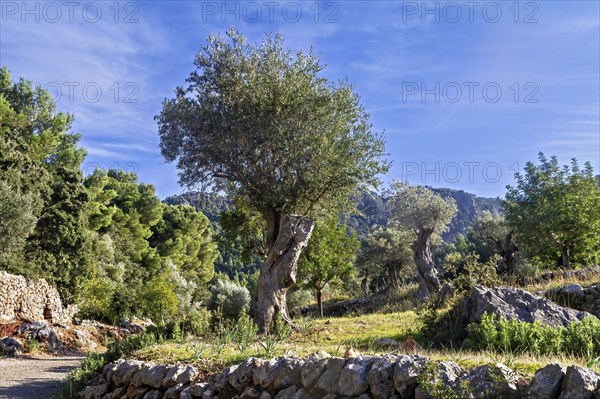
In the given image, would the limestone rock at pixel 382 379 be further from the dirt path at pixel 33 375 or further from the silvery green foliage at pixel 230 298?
the silvery green foliage at pixel 230 298

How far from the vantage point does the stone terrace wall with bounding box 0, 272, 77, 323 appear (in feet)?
67.2

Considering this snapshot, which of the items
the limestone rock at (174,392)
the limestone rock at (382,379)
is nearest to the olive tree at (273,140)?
the limestone rock at (174,392)

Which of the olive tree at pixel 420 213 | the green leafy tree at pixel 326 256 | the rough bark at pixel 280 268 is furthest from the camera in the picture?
the olive tree at pixel 420 213

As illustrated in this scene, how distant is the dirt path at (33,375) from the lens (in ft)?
32.6

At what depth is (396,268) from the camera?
148 ft

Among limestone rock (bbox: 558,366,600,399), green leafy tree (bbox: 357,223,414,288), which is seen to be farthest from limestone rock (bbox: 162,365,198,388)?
green leafy tree (bbox: 357,223,414,288)

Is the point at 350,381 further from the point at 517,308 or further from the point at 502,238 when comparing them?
the point at 502,238

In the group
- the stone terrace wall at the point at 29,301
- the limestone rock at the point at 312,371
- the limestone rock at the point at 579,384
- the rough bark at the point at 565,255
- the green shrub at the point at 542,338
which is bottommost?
the stone terrace wall at the point at 29,301

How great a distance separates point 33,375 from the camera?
11.9 m

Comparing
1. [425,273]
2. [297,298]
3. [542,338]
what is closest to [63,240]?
[297,298]

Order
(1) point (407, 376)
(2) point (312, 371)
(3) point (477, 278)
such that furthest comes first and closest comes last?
(3) point (477, 278), (2) point (312, 371), (1) point (407, 376)

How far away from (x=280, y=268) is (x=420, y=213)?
684 inches

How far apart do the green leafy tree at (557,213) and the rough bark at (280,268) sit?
18589 millimetres

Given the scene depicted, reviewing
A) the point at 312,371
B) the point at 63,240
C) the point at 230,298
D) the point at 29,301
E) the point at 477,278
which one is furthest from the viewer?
the point at 230,298
